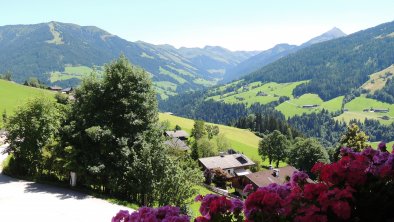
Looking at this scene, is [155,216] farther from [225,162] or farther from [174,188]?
[225,162]

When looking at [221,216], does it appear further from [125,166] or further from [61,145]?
[61,145]

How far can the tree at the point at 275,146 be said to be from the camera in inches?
4065

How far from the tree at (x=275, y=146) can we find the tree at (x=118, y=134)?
7593 cm

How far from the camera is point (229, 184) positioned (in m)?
75.5

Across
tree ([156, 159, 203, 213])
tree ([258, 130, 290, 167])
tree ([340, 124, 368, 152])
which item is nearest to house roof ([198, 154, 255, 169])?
tree ([258, 130, 290, 167])

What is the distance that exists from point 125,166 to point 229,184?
49.8 metres

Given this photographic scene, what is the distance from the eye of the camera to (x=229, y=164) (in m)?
83.9

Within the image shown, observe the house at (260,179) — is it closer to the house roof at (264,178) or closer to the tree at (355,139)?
the house roof at (264,178)

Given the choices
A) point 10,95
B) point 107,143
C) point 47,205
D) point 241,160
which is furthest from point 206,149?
point 47,205

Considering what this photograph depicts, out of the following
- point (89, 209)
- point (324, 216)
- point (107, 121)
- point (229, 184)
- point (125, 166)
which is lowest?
point (229, 184)

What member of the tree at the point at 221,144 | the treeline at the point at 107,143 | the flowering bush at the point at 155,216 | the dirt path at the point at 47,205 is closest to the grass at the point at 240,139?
the tree at the point at 221,144

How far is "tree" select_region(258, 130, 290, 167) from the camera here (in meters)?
103

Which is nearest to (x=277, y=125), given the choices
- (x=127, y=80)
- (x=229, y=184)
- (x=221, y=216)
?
(x=229, y=184)

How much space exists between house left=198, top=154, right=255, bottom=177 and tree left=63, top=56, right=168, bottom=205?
160ft
